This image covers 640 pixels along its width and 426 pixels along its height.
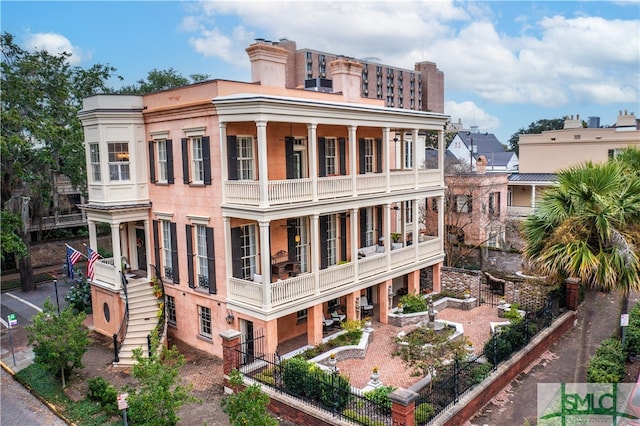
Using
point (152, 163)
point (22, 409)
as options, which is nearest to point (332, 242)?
point (152, 163)

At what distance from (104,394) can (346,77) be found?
53.1 ft

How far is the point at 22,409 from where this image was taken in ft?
50.3

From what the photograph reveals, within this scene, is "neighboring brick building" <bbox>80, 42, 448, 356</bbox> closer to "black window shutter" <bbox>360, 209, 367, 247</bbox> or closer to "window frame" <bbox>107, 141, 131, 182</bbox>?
"window frame" <bbox>107, 141, 131, 182</bbox>

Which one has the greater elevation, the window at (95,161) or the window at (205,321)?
the window at (95,161)

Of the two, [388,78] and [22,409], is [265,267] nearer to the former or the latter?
[22,409]

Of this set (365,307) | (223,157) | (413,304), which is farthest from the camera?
(365,307)

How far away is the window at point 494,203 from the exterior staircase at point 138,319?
23882 mm

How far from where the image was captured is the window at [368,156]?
22891mm

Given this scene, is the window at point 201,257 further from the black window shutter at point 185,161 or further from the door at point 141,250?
the door at point 141,250

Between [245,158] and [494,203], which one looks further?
[494,203]

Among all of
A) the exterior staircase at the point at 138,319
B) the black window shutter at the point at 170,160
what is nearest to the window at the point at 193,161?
the black window shutter at the point at 170,160

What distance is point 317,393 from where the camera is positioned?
42.3 ft

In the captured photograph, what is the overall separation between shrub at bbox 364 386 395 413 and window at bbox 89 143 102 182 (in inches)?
535

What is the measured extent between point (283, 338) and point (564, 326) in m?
11.1
